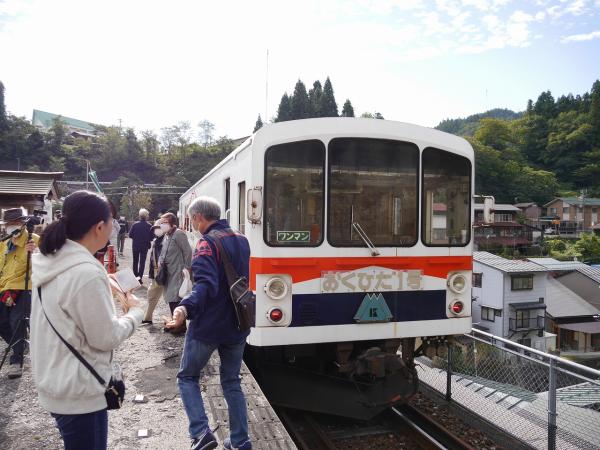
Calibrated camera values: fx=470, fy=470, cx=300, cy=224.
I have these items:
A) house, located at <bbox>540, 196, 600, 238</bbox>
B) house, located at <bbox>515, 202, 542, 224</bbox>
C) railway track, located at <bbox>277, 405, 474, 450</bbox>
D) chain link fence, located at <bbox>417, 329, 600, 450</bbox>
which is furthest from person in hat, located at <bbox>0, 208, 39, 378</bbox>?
house, located at <bbox>540, 196, 600, 238</bbox>

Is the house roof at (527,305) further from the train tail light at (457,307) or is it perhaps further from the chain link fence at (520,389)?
the train tail light at (457,307)

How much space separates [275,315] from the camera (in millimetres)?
4324

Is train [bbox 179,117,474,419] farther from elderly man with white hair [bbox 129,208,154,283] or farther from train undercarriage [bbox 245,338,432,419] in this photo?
elderly man with white hair [bbox 129,208,154,283]

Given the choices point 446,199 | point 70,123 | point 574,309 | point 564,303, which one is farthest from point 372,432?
point 70,123

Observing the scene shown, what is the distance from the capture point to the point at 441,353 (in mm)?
5254

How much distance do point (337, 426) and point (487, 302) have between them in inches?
1238

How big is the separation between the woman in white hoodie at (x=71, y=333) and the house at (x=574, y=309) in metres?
38.8

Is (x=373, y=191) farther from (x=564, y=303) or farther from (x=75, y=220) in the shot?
(x=564, y=303)

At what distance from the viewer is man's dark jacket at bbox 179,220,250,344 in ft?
9.64

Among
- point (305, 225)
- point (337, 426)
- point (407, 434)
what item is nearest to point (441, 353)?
point (407, 434)

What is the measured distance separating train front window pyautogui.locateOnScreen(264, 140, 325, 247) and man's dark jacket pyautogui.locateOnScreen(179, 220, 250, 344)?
4.17ft

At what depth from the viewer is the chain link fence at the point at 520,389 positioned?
4.92m

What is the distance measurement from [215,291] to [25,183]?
9.55 m

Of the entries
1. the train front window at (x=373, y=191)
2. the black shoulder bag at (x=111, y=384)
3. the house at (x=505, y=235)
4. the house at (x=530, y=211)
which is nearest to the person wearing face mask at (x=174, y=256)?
the train front window at (x=373, y=191)
